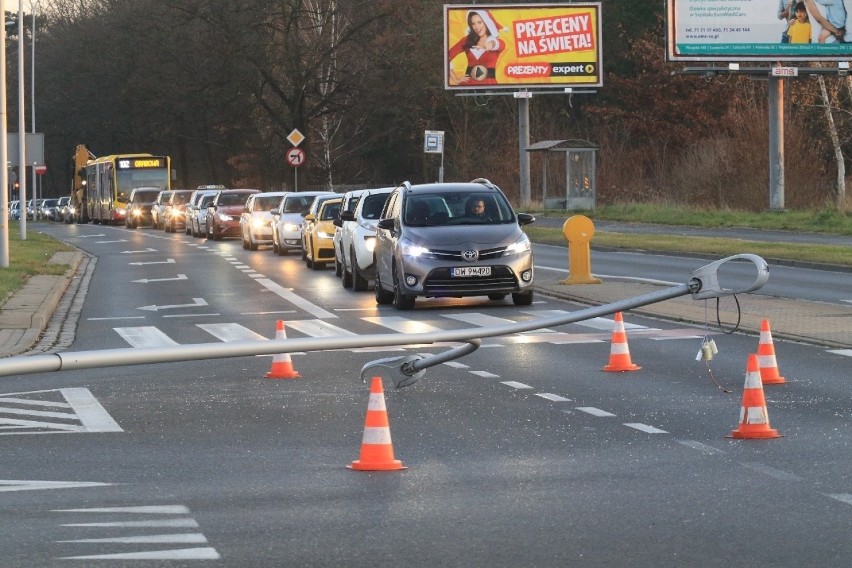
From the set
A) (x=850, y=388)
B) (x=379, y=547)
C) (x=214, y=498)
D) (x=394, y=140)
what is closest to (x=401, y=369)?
(x=214, y=498)

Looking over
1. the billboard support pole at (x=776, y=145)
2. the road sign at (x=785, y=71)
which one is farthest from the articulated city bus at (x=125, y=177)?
the road sign at (x=785, y=71)

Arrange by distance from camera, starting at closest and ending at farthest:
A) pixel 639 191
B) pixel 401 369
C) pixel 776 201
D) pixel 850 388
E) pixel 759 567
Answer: pixel 759 567 < pixel 401 369 < pixel 850 388 < pixel 776 201 < pixel 639 191

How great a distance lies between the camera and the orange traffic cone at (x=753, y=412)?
10.8 m

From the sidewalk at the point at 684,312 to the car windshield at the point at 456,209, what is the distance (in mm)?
1566

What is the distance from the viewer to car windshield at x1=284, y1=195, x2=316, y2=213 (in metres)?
41.6

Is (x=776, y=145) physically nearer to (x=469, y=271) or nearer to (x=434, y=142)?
(x=434, y=142)

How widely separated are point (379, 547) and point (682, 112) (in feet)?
238

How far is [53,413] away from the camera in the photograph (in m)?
12.6

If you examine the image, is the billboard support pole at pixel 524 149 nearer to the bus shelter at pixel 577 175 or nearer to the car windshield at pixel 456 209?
the bus shelter at pixel 577 175

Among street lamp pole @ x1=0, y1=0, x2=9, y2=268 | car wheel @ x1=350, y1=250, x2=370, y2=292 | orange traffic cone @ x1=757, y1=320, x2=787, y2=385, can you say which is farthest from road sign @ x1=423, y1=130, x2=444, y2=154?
orange traffic cone @ x1=757, y1=320, x2=787, y2=385

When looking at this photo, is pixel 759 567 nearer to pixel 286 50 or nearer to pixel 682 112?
pixel 286 50

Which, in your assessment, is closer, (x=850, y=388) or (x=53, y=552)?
(x=53, y=552)

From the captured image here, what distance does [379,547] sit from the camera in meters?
7.56

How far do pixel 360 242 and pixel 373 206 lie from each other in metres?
1.77
